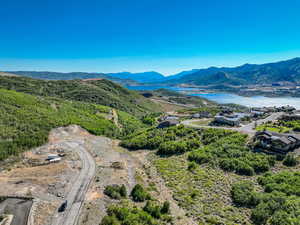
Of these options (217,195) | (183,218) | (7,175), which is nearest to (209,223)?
(183,218)

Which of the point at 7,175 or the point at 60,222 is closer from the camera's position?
the point at 60,222

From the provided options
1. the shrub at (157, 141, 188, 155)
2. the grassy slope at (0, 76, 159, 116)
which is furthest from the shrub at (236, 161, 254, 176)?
the grassy slope at (0, 76, 159, 116)

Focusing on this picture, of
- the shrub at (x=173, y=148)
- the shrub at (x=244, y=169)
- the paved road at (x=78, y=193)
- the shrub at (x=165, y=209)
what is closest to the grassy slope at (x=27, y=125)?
the paved road at (x=78, y=193)

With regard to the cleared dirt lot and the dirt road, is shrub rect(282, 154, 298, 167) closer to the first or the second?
the dirt road

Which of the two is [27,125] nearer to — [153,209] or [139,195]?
[139,195]

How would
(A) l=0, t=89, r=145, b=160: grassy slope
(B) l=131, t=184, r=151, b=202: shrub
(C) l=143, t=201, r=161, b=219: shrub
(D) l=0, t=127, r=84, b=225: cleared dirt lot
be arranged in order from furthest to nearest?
(A) l=0, t=89, r=145, b=160: grassy slope → (B) l=131, t=184, r=151, b=202: shrub → (D) l=0, t=127, r=84, b=225: cleared dirt lot → (C) l=143, t=201, r=161, b=219: shrub

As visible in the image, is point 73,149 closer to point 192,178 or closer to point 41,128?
point 41,128
